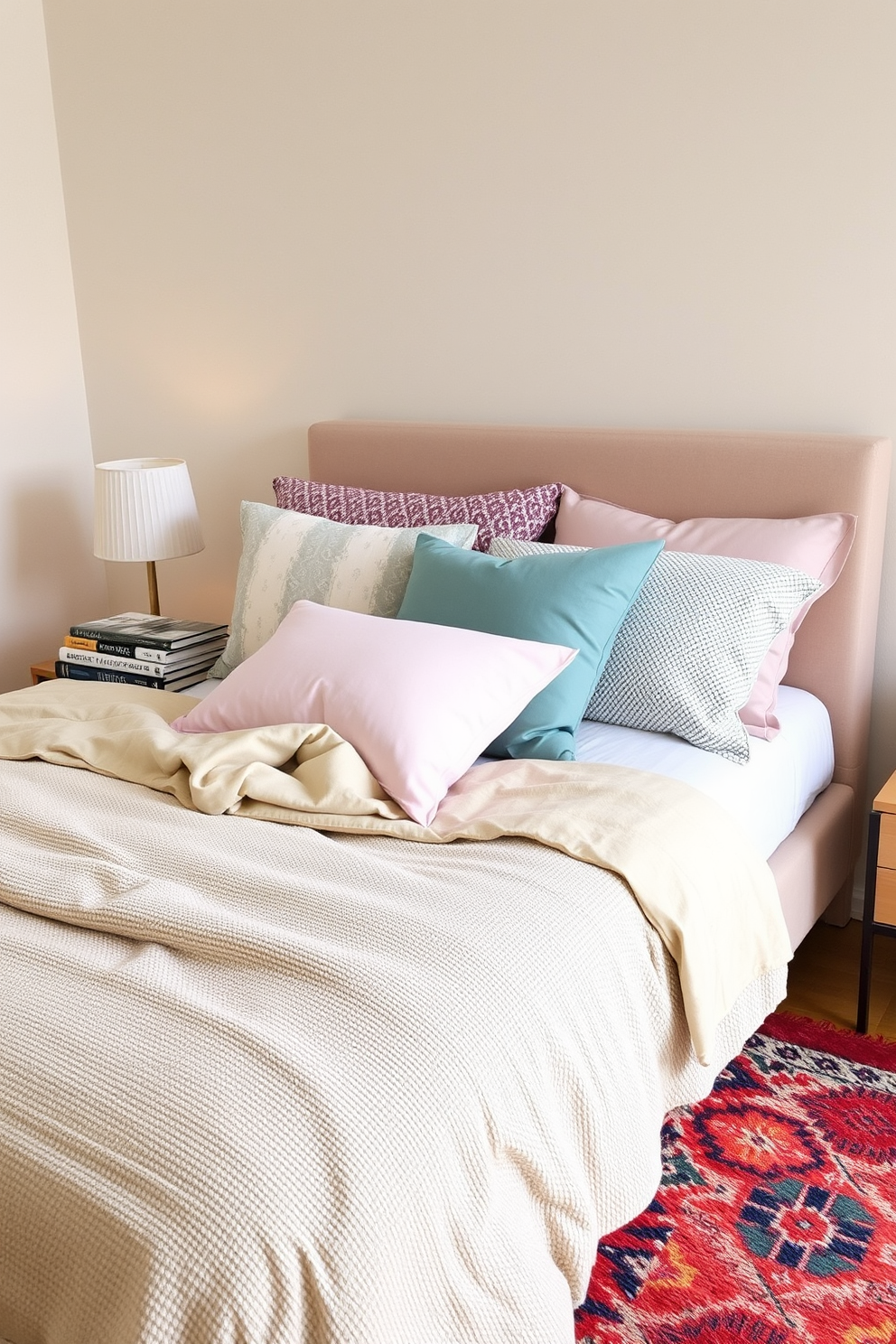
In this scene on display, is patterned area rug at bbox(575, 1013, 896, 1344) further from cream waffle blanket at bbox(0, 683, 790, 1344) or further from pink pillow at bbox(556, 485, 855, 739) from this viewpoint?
pink pillow at bbox(556, 485, 855, 739)

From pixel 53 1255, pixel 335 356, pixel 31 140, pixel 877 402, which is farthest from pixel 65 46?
pixel 53 1255

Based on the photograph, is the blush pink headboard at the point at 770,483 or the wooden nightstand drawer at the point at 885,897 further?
the blush pink headboard at the point at 770,483

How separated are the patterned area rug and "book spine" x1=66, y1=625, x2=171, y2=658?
1734 millimetres

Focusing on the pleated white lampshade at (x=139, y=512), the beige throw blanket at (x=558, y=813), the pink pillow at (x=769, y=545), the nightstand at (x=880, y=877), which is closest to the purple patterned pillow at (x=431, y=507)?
the pink pillow at (x=769, y=545)

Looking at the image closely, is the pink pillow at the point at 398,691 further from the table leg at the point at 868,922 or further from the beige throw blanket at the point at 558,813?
the table leg at the point at 868,922

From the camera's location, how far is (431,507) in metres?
2.75

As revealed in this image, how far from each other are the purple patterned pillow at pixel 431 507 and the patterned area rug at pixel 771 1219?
4.02 ft

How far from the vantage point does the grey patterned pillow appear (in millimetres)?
2186

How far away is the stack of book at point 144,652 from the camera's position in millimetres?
2998

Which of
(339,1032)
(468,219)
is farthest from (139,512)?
(339,1032)

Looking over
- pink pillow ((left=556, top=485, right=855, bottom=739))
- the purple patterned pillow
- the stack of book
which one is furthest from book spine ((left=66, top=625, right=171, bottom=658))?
pink pillow ((left=556, top=485, right=855, bottom=739))

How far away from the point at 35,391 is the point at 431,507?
5.45 feet

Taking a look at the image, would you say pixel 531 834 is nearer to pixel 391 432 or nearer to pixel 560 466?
pixel 560 466

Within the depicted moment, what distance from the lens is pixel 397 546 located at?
8.39 ft
